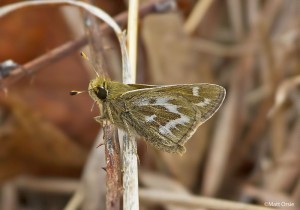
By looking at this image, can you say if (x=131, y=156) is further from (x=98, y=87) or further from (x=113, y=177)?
Result: (x=98, y=87)

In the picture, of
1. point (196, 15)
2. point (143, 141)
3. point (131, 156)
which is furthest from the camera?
point (196, 15)

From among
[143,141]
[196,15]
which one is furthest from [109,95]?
[196,15]

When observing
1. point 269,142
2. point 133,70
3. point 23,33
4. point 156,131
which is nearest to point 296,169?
point 269,142

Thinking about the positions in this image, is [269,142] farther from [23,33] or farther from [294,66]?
[23,33]

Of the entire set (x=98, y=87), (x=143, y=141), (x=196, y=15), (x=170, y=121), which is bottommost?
(x=143, y=141)

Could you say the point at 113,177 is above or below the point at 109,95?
below

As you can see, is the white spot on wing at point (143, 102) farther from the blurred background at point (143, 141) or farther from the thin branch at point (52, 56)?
the blurred background at point (143, 141)

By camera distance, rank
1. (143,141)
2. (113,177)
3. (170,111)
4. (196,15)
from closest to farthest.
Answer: (113,177) → (170,111) → (143,141) → (196,15)
